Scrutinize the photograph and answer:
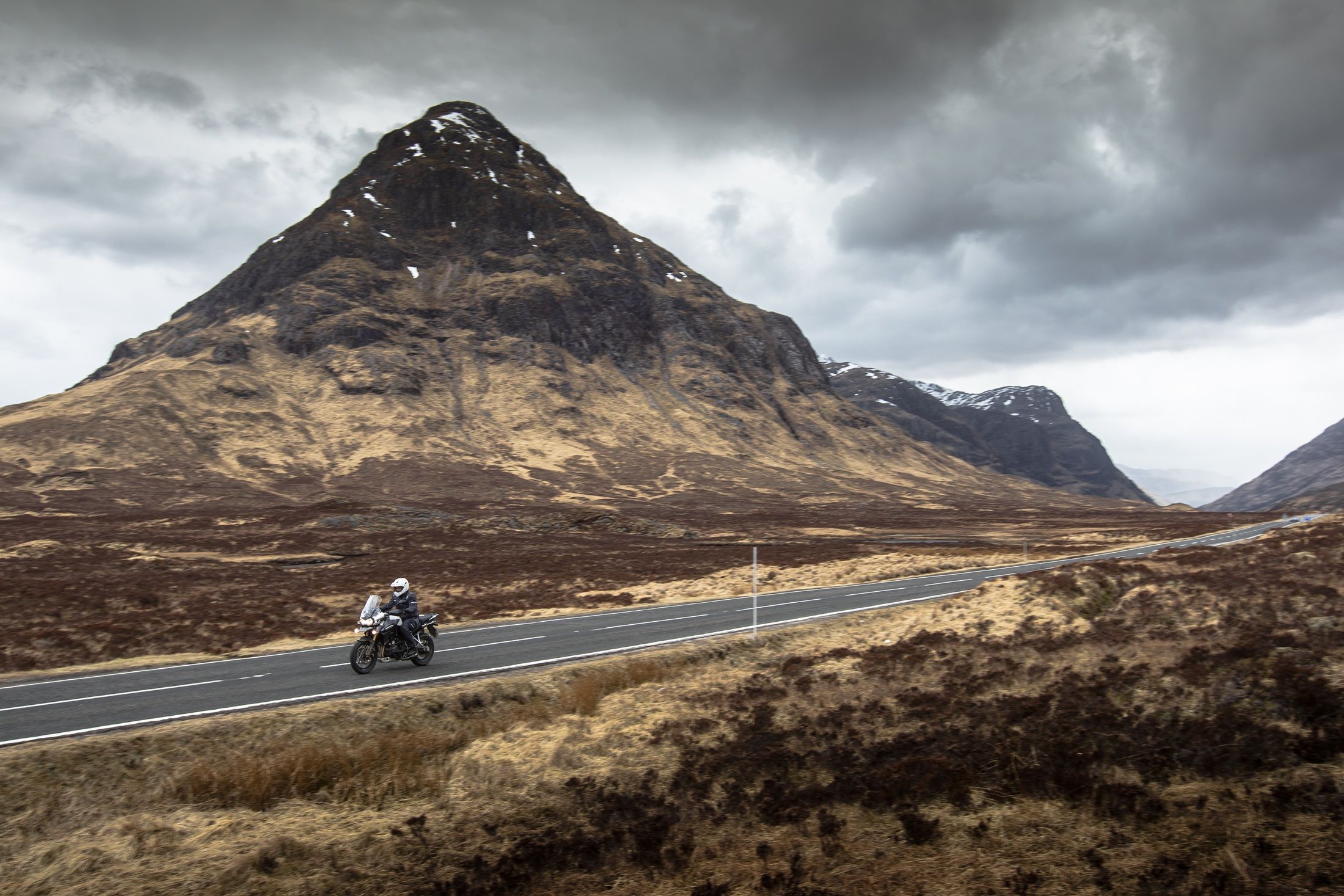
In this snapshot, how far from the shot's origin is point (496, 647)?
18750 mm

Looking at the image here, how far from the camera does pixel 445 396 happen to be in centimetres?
14725

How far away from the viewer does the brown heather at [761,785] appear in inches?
295

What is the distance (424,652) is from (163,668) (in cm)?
641

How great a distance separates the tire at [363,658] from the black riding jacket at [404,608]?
0.78 metres

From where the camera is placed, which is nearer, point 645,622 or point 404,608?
point 404,608

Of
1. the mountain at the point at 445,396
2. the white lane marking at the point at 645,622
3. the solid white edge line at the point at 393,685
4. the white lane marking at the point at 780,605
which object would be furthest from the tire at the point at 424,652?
the mountain at the point at 445,396

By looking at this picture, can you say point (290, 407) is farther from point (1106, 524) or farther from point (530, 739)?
point (530, 739)

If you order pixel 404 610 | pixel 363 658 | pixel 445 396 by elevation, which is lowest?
pixel 363 658

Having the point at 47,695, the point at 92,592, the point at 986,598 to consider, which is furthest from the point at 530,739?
the point at 92,592

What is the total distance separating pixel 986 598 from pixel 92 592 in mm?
32304

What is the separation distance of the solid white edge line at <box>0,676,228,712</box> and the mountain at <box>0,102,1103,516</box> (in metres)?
70.3

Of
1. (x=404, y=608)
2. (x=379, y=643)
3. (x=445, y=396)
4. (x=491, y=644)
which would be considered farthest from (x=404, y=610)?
(x=445, y=396)

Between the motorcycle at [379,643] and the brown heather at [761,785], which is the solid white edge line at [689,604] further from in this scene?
the motorcycle at [379,643]

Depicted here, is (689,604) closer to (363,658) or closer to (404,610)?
(404,610)
